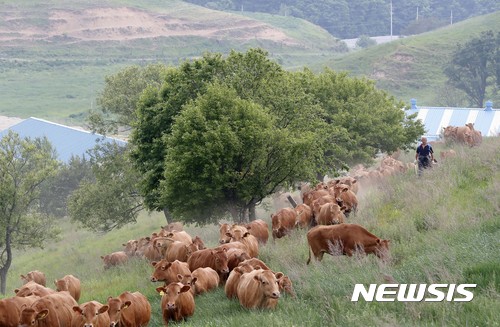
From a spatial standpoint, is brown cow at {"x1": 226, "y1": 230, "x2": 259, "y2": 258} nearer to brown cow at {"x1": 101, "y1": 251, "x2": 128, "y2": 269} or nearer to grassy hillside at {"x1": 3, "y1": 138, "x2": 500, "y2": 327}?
grassy hillside at {"x1": 3, "y1": 138, "x2": 500, "y2": 327}

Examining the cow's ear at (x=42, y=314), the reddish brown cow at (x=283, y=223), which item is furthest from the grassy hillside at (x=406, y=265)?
the cow's ear at (x=42, y=314)

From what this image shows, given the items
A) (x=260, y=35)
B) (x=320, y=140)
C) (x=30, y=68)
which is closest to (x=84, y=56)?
(x=30, y=68)

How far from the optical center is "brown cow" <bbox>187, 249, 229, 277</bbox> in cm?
1802

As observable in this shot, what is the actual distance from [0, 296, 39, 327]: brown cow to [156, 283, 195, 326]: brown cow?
2856 millimetres

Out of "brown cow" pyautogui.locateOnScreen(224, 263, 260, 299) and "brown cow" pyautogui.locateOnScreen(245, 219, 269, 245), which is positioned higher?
"brown cow" pyautogui.locateOnScreen(224, 263, 260, 299)

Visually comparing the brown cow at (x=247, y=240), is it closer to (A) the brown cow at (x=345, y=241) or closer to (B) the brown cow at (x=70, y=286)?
(A) the brown cow at (x=345, y=241)

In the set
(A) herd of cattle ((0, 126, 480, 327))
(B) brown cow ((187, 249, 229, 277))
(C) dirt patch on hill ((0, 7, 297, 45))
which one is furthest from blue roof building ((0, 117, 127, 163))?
(C) dirt patch on hill ((0, 7, 297, 45))

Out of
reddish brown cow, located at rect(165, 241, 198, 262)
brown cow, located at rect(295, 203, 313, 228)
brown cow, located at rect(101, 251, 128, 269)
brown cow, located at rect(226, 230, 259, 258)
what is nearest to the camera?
brown cow, located at rect(226, 230, 259, 258)

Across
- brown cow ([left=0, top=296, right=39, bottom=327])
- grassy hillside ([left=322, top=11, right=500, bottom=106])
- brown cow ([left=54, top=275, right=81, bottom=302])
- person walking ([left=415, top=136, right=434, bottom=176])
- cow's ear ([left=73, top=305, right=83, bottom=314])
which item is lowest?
grassy hillside ([left=322, top=11, right=500, bottom=106])

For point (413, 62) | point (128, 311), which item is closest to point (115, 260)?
point (128, 311)

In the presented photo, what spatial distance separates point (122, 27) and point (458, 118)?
136 metres

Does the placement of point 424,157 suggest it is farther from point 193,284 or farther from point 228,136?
point 193,284

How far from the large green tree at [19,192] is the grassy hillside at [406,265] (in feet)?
35.8

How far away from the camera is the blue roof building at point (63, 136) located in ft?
257
